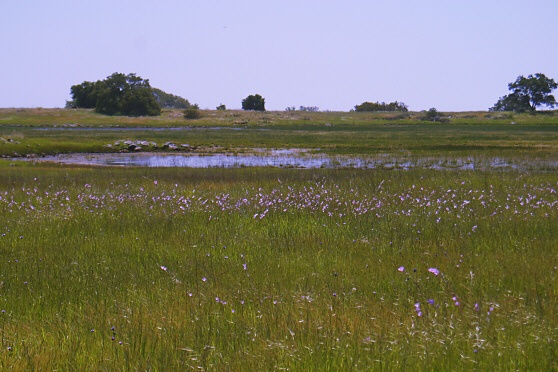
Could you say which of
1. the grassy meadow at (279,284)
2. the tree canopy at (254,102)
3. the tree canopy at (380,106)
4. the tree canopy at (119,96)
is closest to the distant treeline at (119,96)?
the tree canopy at (119,96)

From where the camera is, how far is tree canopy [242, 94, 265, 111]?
168712 millimetres

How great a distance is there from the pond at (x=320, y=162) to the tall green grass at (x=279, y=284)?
18.4 m

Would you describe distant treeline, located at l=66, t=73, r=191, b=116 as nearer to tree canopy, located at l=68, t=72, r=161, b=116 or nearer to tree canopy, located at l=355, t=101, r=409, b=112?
tree canopy, located at l=68, t=72, r=161, b=116

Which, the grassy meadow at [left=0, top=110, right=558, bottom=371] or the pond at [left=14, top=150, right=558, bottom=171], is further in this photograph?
the pond at [left=14, top=150, right=558, bottom=171]

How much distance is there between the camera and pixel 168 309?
7.13 metres

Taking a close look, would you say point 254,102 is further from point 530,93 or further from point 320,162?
point 320,162

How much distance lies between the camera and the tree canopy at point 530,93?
147750mm

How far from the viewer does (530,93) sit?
15175cm

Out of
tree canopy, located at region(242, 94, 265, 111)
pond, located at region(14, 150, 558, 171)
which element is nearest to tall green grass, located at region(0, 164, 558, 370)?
pond, located at region(14, 150, 558, 171)

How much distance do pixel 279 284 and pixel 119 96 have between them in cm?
12934

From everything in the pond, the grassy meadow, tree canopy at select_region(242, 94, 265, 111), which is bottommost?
the pond

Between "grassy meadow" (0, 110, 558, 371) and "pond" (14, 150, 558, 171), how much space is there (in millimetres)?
17257

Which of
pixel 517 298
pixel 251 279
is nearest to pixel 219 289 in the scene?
pixel 251 279

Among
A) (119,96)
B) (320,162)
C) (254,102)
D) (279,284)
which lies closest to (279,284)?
(279,284)
